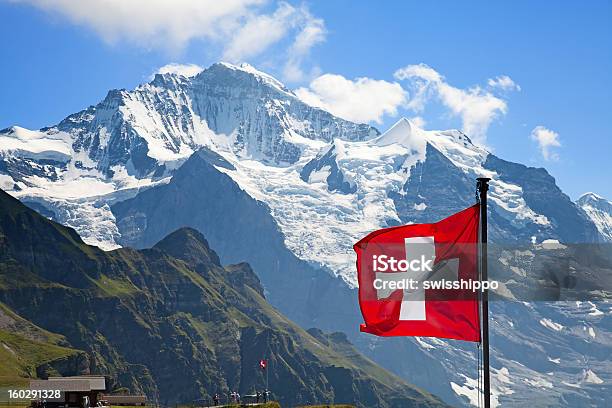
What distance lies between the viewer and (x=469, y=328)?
132 feet

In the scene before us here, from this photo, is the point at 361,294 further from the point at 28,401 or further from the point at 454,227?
the point at 28,401

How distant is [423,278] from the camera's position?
1667 inches

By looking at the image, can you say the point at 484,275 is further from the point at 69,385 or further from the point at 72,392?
the point at 72,392

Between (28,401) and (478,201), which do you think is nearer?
(478,201)

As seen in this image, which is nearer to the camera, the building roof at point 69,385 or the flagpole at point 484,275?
the flagpole at point 484,275

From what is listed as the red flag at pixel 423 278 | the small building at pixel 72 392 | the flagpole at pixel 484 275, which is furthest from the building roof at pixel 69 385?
the flagpole at pixel 484 275

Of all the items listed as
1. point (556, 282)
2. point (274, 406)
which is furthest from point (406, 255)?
point (274, 406)

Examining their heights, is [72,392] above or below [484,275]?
below

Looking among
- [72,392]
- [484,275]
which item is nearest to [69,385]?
[72,392]

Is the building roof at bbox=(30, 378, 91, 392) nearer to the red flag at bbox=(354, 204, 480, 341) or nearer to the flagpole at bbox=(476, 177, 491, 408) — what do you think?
the red flag at bbox=(354, 204, 480, 341)

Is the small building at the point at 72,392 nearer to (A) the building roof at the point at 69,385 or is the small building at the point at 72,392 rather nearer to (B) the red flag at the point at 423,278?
(A) the building roof at the point at 69,385

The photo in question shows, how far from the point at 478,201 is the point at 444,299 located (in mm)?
4548

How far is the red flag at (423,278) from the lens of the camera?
40.5 meters

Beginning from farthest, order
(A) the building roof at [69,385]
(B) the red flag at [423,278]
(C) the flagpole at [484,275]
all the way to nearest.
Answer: (A) the building roof at [69,385] → (B) the red flag at [423,278] → (C) the flagpole at [484,275]
